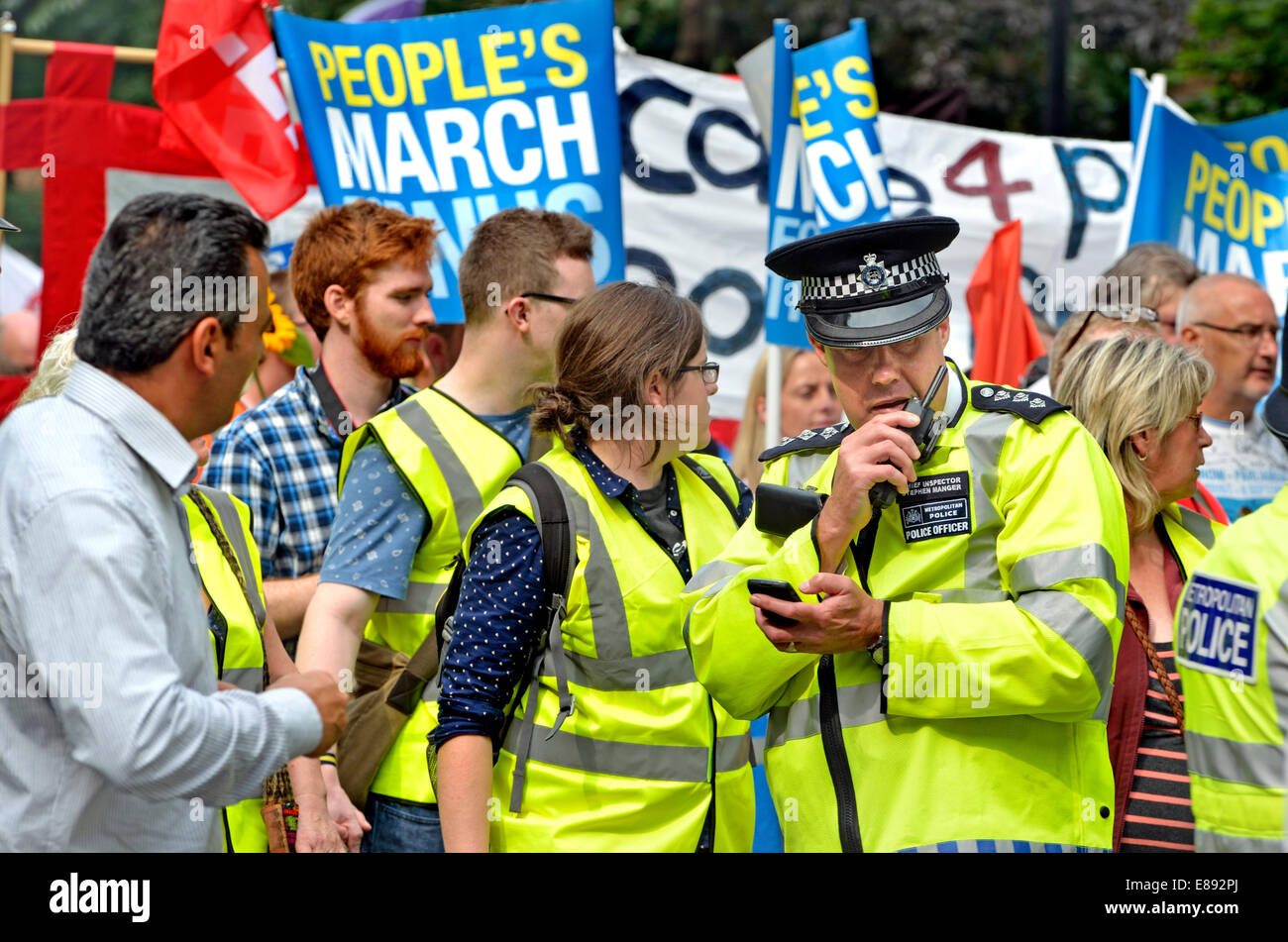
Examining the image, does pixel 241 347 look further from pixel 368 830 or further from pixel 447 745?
pixel 368 830

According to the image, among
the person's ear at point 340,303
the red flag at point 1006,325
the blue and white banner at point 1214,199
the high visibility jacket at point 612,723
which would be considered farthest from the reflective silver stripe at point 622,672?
the blue and white banner at point 1214,199

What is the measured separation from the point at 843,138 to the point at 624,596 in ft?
10.6

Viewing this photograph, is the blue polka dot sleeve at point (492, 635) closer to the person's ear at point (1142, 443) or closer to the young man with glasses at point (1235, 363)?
the person's ear at point (1142, 443)

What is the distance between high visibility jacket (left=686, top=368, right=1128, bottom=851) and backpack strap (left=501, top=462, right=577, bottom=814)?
292 millimetres

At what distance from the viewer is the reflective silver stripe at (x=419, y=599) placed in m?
3.60

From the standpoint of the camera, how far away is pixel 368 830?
11.6ft

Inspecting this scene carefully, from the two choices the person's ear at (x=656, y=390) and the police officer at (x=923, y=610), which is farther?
the person's ear at (x=656, y=390)

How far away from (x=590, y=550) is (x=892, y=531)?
63 cm

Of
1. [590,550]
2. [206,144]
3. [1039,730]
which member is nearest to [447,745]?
[590,550]

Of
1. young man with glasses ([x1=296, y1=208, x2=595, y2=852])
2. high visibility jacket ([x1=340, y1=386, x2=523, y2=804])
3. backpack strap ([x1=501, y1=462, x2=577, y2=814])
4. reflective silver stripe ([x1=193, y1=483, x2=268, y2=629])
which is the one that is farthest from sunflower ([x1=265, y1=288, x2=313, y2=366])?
backpack strap ([x1=501, y1=462, x2=577, y2=814])

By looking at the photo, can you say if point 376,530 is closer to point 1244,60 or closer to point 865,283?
point 865,283

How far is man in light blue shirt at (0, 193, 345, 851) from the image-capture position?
2121 millimetres

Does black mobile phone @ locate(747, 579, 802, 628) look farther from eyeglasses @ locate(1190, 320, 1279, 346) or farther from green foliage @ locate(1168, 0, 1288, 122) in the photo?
green foliage @ locate(1168, 0, 1288, 122)

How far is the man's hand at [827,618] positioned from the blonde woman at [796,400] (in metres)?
3.62
